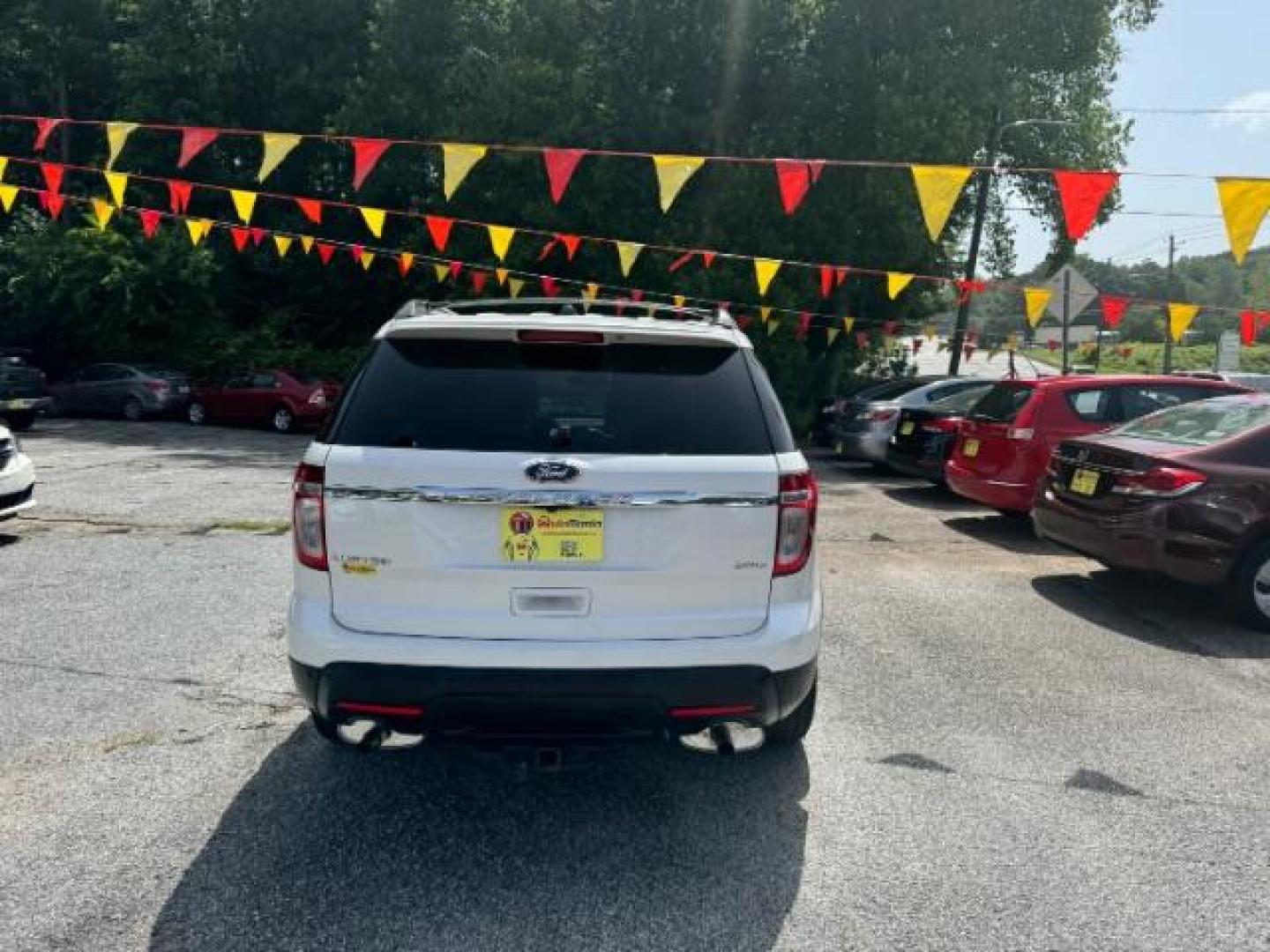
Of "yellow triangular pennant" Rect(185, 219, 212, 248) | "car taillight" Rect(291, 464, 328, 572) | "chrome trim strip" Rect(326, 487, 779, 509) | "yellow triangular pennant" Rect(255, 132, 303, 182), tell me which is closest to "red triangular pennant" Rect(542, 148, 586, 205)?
"yellow triangular pennant" Rect(255, 132, 303, 182)

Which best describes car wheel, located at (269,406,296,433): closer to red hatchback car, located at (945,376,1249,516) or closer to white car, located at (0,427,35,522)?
white car, located at (0,427,35,522)

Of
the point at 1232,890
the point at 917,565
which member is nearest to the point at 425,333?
the point at 1232,890

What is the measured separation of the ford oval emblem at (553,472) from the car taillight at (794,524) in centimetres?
68

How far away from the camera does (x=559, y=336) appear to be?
133 inches

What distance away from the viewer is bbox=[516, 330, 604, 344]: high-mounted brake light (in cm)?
337

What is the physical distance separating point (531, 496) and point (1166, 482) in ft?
16.5

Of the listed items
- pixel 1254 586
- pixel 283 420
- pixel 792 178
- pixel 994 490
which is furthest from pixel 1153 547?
pixel 283 420

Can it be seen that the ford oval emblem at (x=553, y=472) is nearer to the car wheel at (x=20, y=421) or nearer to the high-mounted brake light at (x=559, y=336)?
the high-mounted brake light at (x=559, y=336)

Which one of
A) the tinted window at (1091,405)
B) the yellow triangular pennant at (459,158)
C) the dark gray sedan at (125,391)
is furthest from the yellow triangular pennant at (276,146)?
the dark gray sedan at (125,391)

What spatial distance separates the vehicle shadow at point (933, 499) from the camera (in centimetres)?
1157

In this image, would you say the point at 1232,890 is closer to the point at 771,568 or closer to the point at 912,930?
the point at 912,930

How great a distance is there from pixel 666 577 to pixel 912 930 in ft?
4.05

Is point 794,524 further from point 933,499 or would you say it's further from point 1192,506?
point 933,499

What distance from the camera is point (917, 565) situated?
818cm
